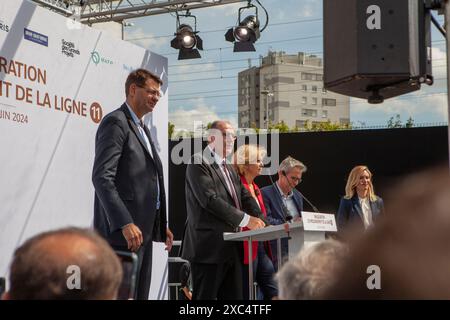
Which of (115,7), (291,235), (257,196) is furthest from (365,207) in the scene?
(115,7)

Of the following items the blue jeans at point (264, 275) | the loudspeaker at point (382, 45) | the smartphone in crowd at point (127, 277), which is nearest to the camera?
the smartphone in crowd at point (127, 277)

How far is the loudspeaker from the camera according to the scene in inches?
130

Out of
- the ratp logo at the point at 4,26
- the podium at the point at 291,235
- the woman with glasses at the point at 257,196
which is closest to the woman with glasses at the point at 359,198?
the woman with glasses at the point at 257,196

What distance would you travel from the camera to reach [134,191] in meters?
4.35

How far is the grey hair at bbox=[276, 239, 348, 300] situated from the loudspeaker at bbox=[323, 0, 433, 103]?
7.01ft

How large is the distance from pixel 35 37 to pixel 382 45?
2217 mm

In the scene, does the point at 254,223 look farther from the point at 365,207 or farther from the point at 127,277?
the point at 127,277

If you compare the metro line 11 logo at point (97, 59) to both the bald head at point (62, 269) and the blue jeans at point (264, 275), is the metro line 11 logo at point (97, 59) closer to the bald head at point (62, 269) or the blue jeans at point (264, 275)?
the blue jeans at point (264, 275)

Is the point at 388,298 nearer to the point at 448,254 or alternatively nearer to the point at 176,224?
the point at 448,254

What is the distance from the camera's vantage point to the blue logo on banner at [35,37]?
4.45 metres

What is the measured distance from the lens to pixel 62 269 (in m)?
1.20

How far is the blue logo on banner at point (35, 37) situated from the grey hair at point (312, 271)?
3.51 meters

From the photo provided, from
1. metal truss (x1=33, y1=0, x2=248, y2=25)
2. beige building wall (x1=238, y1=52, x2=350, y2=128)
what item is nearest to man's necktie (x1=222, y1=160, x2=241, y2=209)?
metal truss (x1=33, y1=0, x2=248, y2=25)
